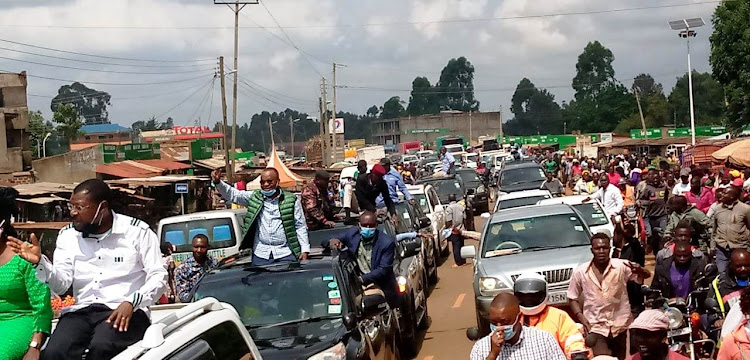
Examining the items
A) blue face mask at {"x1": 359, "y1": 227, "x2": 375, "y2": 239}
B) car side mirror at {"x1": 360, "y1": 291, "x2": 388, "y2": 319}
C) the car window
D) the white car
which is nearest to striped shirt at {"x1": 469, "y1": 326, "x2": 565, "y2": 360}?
car side mirror at {"x1": 360, "y1": 291, "x2": 388, "y2": 319}

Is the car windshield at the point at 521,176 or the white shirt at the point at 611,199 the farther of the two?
the car windshield at the point at 521,176

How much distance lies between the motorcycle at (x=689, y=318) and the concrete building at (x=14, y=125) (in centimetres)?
3691

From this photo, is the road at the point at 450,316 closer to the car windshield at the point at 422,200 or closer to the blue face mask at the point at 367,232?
the car windshield at the point at 422,200

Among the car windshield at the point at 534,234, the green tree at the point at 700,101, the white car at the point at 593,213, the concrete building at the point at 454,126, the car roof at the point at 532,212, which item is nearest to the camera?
the car windshield at the point at 534,234

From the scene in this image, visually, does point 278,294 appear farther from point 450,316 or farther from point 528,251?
point 450,316

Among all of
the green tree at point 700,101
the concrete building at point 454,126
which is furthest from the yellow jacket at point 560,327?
the concrete building at point 454,126

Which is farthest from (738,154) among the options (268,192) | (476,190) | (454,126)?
(454,126)

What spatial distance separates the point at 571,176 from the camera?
43.8 m

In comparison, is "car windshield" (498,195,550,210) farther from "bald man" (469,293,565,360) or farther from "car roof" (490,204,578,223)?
"bald man" (469,293,565,360)

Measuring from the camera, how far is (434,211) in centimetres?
2200

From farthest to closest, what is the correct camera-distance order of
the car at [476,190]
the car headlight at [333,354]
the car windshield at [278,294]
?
1. the car at [476,190]
2. the car windshield at [278,294]
3. the car headlight at [333,354]

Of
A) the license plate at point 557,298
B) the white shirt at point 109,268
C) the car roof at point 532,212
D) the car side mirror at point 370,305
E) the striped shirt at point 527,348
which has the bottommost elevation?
the license plate at point 557,298

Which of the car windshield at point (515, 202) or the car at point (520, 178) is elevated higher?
the car at point (520, 178)

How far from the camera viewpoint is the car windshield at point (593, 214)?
53.5 feet
